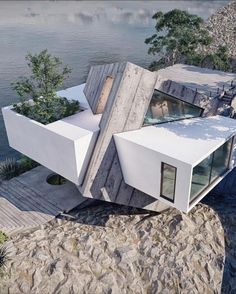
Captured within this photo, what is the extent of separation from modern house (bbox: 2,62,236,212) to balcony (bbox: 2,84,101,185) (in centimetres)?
4

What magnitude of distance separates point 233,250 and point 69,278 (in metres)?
7.10

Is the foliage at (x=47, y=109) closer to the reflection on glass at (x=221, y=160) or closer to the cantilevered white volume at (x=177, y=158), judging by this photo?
the cantilevered white volume at (x=177, y=158)

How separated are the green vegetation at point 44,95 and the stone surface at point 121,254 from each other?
486 centimetres

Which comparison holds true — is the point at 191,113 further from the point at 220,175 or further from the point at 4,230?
the point at 4,230

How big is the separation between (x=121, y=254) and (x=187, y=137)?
5.47 meters

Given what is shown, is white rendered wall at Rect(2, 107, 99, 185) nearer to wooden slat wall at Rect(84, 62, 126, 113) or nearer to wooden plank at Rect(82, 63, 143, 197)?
wooden plank at Rect(82, 63, 143, 197)

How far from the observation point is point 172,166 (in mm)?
11547

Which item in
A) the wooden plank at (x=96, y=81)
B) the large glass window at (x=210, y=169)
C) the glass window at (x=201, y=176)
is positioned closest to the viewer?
the glass window at (x=201, y=176)

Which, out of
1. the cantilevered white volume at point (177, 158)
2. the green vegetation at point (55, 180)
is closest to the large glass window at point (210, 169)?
the cantilevered white volume at point (177, 158)

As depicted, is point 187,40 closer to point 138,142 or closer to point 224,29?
point 224,29

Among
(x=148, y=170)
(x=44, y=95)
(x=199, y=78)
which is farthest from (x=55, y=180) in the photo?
(x=199, y=78)

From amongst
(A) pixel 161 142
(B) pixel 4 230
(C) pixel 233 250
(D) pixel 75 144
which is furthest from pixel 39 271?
(C) pixel 233 250

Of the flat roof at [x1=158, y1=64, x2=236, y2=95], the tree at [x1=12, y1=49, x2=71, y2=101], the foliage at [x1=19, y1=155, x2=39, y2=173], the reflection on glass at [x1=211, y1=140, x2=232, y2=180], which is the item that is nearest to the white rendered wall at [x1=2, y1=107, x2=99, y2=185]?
the tree at [x1=12, y1=49, x2=71, y2=101]

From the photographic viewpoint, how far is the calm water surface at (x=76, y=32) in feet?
132
